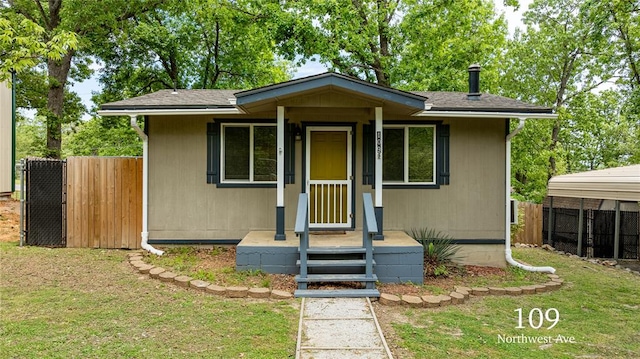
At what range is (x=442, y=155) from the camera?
699 cm

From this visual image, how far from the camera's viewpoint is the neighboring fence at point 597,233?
9516 millimetres

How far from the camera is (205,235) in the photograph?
7.06 metres

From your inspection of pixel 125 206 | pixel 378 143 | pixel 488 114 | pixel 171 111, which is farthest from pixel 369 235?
pixel 125 206

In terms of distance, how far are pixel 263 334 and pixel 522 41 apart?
19189 mm

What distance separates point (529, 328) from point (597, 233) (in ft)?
25.2

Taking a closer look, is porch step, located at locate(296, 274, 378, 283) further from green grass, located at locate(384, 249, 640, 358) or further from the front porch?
green grass, located at locate(384, 249, 640, 358)

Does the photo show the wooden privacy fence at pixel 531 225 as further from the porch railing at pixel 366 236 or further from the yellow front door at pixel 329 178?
the porch railing at pixel 366 236

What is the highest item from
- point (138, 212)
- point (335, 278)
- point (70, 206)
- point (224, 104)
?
point (224, 104)

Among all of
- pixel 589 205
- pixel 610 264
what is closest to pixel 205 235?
pixel 610 264

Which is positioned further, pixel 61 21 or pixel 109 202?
pixel 61 21

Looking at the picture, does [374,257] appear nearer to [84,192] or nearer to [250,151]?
[250,151]

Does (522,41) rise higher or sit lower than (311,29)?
higher

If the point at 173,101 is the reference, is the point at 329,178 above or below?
below

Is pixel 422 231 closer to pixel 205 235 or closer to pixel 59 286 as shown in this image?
pixel 205 235
